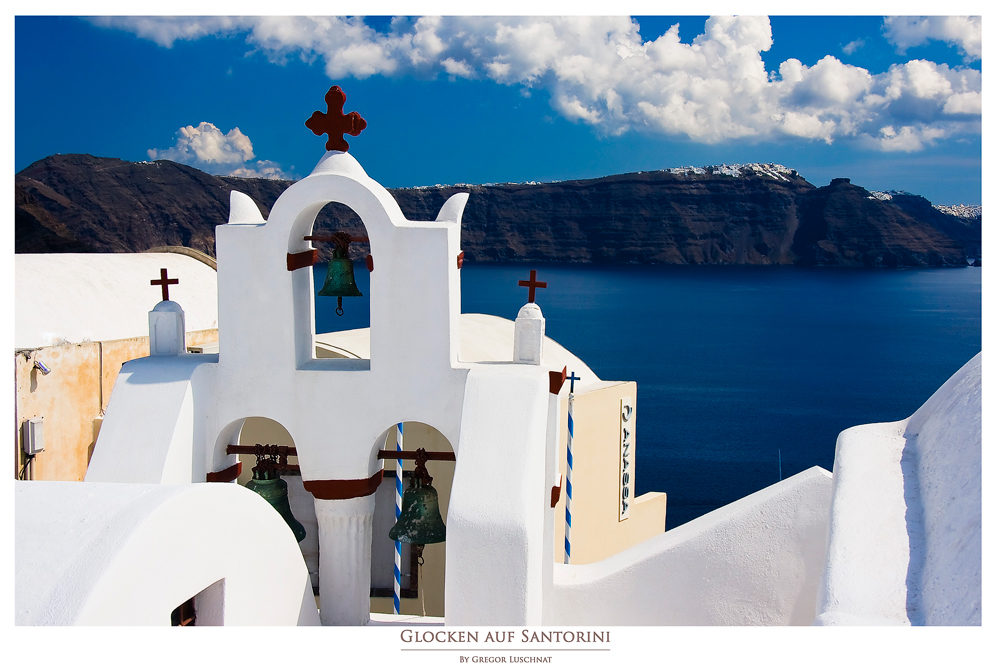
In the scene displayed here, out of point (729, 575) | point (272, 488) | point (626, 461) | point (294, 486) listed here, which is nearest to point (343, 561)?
point (272, 488)

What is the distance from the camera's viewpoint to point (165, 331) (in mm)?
5270

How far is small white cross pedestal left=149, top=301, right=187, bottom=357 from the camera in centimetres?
526

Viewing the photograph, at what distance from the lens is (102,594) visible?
2930mm

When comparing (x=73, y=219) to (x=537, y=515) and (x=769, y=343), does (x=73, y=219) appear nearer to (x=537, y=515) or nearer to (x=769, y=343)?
(x=769, y=343)

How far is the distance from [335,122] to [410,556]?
461cm

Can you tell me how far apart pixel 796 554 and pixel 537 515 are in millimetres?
1631

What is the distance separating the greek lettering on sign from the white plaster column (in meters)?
5.08

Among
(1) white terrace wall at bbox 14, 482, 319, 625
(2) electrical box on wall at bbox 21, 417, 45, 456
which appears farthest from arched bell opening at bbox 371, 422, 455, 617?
(1) white terrace wall at bbox 14, 482, 319, 625

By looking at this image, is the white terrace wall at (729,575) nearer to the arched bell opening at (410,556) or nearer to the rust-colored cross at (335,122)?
the rust-colored cross at (335,122)

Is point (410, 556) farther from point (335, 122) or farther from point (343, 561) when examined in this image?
point (335, 122)

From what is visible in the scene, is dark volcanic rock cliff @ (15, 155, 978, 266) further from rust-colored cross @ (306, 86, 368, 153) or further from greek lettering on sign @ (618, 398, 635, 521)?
rust-colored cross @ (306, 86, 368, 153)

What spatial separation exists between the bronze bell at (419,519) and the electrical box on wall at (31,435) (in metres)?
4.69

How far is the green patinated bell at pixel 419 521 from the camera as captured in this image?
5.23m

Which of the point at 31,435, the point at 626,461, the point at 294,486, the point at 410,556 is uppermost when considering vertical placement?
the point at 31,435
